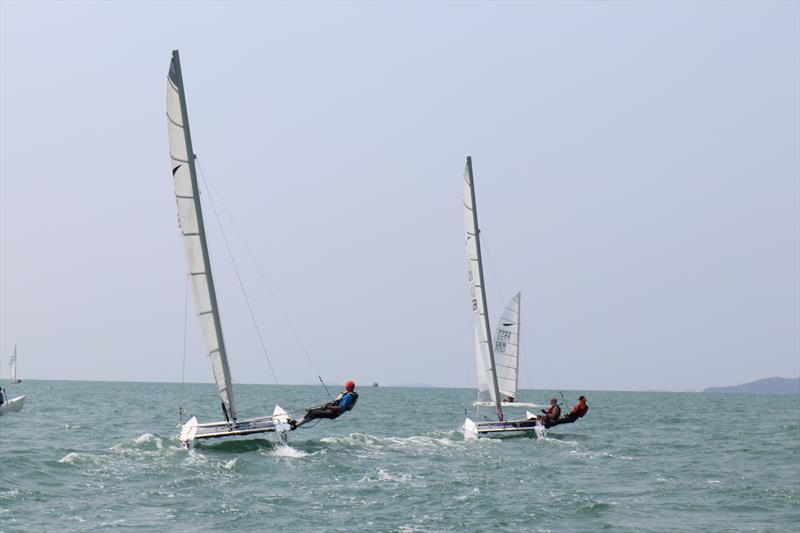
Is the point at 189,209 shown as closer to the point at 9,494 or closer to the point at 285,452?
the point at 285,452

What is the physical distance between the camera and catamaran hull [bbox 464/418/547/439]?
35469 millimetres

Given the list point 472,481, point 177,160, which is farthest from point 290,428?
point 177,160

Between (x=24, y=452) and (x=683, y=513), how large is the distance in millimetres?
18981

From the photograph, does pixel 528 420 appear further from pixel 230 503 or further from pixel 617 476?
pixel 230 503

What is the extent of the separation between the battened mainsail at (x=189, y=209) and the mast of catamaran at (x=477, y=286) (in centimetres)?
1285

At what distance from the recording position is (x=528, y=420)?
3619 cm

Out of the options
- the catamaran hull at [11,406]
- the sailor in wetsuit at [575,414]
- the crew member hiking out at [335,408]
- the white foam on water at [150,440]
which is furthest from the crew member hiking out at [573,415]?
the catamaran hull at [11,406]

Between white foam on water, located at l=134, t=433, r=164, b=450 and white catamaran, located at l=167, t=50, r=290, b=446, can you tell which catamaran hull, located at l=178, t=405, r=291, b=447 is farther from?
white foam on water, located at l=134, t=433, r=164, b=450

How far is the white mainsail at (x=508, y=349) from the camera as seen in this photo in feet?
138

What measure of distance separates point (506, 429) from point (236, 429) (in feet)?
38.4

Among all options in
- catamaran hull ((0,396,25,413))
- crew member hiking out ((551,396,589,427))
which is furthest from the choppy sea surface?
catamaran hull ((0,396,25,413))

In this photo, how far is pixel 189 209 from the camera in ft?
91.2

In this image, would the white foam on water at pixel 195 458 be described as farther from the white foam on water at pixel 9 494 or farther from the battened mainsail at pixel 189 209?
the white foam on water at pixel 9 494

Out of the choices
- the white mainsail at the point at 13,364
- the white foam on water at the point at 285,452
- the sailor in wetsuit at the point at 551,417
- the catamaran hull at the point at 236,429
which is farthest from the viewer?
the white mainsail at the point at 13,364
